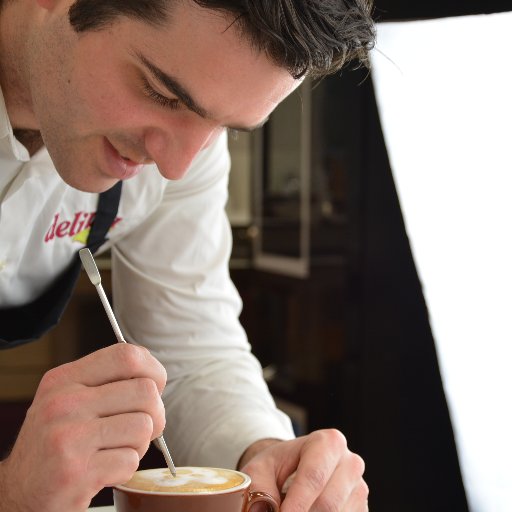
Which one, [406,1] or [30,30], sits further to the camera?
[406,1]

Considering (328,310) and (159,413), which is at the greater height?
(159,413)

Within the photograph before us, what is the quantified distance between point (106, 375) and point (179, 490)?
0.14 metres

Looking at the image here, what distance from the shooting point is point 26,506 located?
95cm

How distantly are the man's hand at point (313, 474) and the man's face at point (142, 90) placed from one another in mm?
370

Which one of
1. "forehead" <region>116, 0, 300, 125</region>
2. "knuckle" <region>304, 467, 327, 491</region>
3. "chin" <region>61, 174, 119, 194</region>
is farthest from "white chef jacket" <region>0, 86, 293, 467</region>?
"forehead" <region>116, 0, 300, 125</region>

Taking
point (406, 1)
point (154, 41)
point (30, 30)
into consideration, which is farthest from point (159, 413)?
point (406, 1)

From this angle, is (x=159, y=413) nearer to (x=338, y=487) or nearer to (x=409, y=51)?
(x=338, y=487)

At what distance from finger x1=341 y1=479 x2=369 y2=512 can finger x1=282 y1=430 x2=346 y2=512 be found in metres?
0.04

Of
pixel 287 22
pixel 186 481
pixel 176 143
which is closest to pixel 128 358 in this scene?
pixel 186 481

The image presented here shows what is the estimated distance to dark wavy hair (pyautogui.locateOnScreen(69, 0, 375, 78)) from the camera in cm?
102

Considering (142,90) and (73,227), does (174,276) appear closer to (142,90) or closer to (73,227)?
(73,227)

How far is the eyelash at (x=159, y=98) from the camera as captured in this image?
1.07 metres

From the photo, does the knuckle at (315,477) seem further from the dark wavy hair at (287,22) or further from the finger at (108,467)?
the dark wavy hair at (287,22)

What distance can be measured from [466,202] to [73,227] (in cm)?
83
